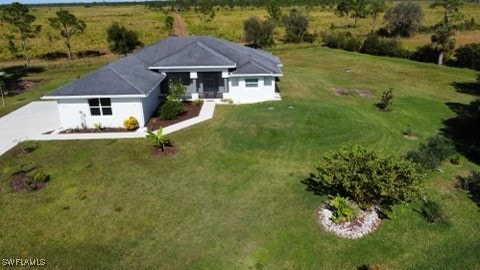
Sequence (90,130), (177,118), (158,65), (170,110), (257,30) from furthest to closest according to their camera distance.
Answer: (257,30), (158,65), (177,118), (170,110), (90,130)

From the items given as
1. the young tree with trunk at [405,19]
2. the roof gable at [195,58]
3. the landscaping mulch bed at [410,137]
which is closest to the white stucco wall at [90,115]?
the roof gable at [195,58]

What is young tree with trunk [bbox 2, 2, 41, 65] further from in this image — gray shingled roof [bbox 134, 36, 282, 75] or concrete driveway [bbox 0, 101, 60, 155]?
gray shingled roof [bbox 134, 36, 282, 75]

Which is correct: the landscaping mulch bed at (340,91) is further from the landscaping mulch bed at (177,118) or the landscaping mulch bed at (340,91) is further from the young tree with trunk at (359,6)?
the young tree with trunk at (359,6)

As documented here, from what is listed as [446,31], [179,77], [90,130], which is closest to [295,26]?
[446,31]

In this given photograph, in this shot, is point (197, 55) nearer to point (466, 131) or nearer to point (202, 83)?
point (202, 83)

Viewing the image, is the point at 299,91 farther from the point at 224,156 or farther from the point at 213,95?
the point at 224,156

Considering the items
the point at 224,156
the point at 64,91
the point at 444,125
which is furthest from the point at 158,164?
the point at 444,125
